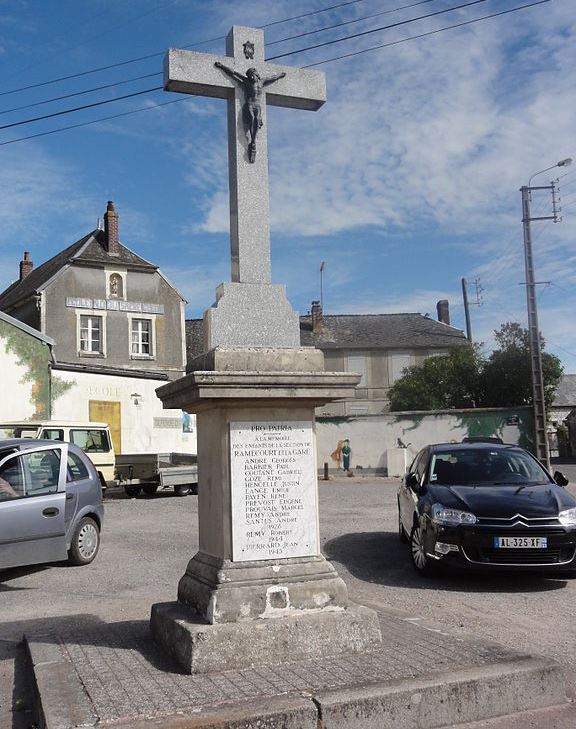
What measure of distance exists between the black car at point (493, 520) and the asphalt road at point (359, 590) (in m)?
0.34

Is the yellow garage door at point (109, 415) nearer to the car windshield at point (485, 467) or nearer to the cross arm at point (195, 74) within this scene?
the car windshield at point (485, 467)

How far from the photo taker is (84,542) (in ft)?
33.9

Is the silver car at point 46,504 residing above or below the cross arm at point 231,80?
below

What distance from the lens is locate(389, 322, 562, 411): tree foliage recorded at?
42.4 meters

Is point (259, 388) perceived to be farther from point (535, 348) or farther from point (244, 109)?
point (535, 348)

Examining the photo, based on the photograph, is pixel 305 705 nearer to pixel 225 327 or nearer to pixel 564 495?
pixel 225 327

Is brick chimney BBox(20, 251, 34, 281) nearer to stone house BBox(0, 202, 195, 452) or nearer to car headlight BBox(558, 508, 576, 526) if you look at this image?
stone house BBox(0, 202, 195, 452)

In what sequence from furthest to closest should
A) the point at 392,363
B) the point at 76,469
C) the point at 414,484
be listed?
the point at 392,363
the point at 76,469
the point at 414,484

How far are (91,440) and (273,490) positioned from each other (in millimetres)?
15189

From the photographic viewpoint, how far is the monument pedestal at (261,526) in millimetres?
4883

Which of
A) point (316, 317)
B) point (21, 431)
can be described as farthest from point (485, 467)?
point (316, 317)

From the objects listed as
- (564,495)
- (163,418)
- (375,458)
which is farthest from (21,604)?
(375,458)

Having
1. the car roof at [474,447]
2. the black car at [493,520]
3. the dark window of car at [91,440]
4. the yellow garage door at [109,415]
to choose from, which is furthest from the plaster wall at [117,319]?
the black car at [493,520]

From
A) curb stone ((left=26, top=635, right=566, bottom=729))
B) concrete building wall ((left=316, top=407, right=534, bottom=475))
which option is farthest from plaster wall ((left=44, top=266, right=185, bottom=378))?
curb stone ((left=26, top=635, right=566, bottom=729))
